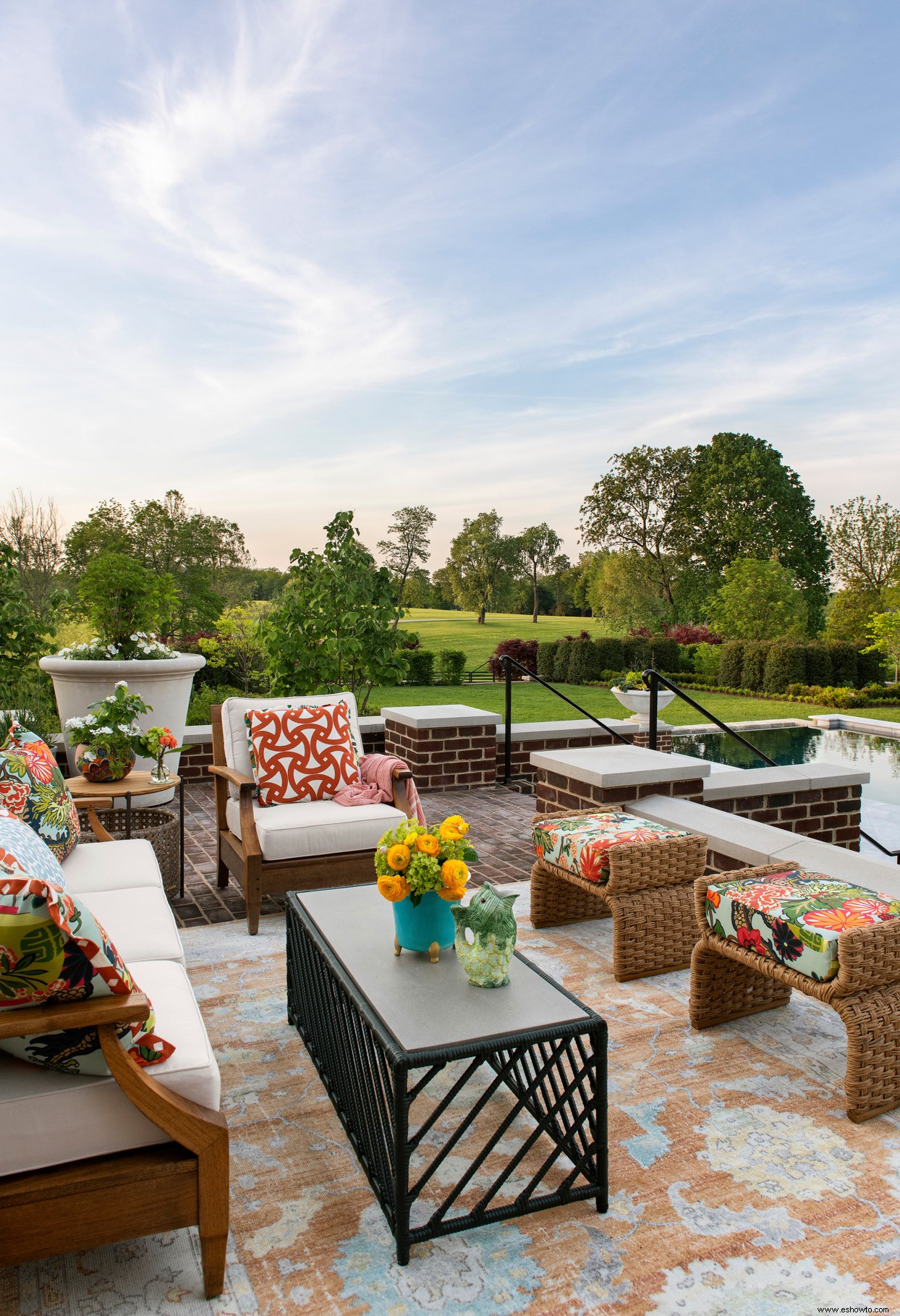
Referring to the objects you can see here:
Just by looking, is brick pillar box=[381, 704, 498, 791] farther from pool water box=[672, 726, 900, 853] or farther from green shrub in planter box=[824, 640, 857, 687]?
green shrub in planter box=[824, 640, 857, 687]

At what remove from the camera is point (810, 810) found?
5008mm

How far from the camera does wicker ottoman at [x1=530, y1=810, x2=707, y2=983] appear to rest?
123 inches

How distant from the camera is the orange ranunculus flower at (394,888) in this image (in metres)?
2.13

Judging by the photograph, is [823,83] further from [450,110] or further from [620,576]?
[620,576]

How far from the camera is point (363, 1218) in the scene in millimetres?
1891

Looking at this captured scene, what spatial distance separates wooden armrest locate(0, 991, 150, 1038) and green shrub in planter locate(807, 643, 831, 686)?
60.4 feet

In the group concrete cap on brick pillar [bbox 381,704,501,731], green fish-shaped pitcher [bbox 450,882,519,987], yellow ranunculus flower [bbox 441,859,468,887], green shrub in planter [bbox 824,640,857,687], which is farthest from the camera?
green shrub in planter [bbox 824,640,857,687]

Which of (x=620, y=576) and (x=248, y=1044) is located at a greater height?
(x=620, y=576)

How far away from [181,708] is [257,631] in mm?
971

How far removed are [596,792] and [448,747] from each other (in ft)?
7.70

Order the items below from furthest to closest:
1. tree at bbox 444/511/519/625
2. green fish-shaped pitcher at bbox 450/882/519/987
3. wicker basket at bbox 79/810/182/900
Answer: tree at bbox 444/511/519/625
wicker basket at bbox 79/810/182/900
green fish-shaped pitcher at bbox 450/882/519/987

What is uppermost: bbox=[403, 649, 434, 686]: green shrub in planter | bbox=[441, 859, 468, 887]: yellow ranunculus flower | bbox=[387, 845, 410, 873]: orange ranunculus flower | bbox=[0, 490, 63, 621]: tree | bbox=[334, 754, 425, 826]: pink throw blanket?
bbox=[0, 490, 63, 621]: tree

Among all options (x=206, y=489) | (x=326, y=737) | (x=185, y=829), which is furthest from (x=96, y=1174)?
(x=206, y=489)

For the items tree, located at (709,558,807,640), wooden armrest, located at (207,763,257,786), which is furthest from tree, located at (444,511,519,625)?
wooden armrest, located at (207,763,257,786)
